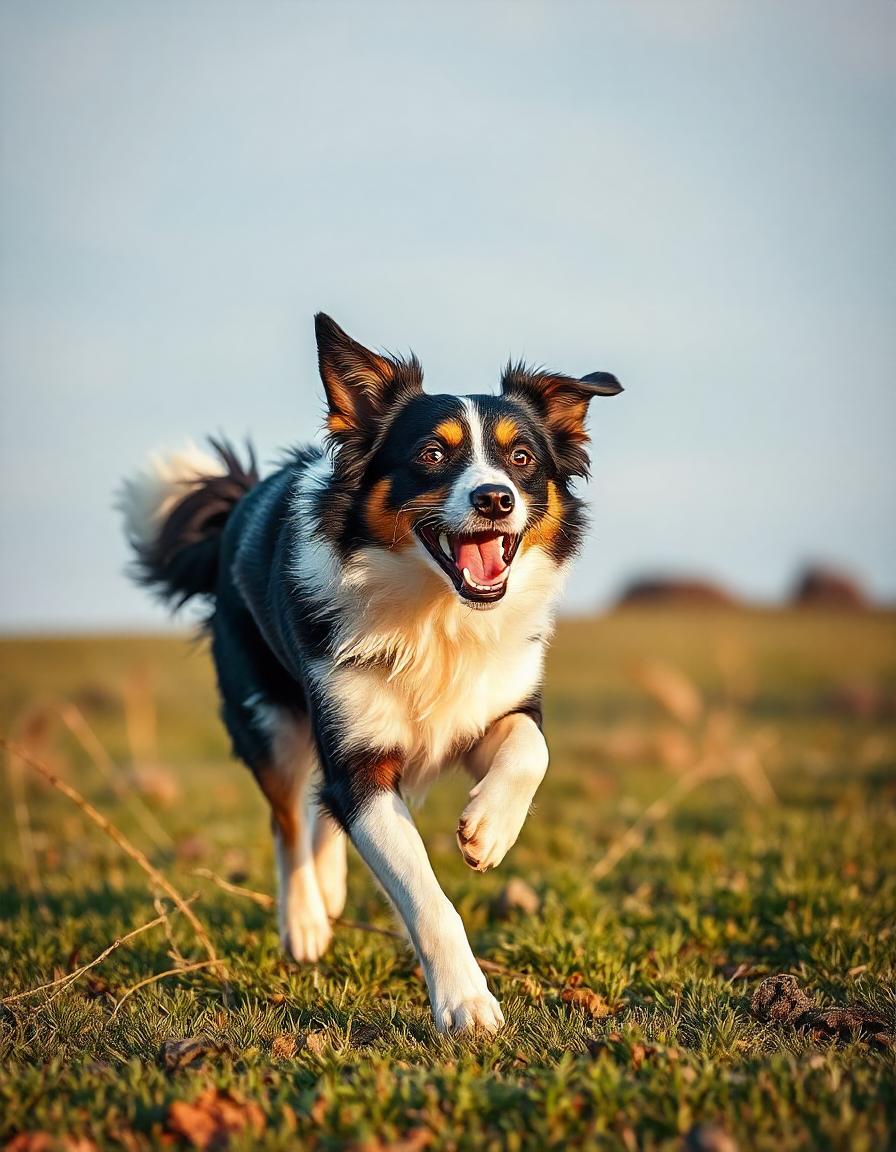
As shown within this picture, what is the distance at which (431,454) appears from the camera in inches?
169

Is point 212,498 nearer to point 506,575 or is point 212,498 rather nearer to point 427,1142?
point 506,575

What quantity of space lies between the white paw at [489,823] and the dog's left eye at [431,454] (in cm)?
119

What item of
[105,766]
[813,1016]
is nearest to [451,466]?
[813,1016]

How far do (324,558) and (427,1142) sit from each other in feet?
7.28

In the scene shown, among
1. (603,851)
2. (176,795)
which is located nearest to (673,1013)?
(603,851)

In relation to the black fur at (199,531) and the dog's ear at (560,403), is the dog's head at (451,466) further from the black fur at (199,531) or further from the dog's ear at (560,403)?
the black fur at (199,531)

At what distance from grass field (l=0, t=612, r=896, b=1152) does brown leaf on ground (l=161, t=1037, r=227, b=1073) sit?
0.01 metres

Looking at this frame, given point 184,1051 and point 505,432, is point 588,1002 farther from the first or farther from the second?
point 505,432

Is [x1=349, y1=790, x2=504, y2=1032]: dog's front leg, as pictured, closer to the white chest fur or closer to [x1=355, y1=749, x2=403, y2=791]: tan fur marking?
[x1=355, y1=749, x2=403, y2=791]: tan fur marking

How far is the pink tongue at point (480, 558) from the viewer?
4.19 metres

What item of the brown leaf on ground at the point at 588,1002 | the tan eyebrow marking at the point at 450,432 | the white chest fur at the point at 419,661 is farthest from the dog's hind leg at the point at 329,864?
the tan eyebrow marking at the point at 450,432

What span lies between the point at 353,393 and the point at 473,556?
0.87 m

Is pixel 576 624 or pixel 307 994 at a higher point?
pixel 307 994

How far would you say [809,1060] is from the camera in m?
3.25
